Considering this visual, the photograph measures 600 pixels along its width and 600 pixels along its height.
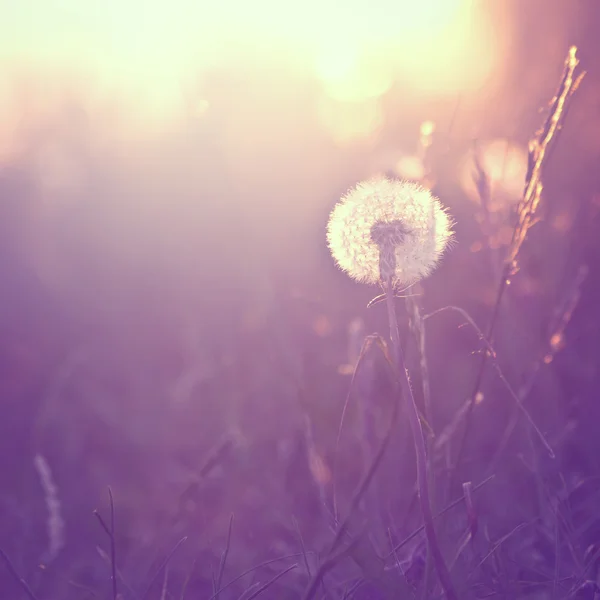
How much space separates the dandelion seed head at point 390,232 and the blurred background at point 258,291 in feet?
0.97

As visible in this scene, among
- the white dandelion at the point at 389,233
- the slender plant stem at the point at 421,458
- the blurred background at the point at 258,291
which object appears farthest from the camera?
the blurred background at the point at 258,291

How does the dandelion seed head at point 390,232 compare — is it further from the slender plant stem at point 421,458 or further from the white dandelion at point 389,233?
the slender plant stem at point 421,458

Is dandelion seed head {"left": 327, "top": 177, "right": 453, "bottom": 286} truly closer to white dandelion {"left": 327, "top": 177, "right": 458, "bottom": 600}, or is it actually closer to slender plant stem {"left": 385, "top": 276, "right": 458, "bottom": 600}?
white dandelion {"left": 327, "top": 177, "right": 458, "bottom": 600}

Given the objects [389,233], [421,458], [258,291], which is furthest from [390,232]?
[258,291]

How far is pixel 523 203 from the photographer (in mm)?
1106

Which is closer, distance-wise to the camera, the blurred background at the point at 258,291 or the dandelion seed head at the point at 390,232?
the dandelion seed head at the point at 390,232

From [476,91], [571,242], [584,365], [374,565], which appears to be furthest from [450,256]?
[374,565]

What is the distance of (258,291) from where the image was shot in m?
3.02

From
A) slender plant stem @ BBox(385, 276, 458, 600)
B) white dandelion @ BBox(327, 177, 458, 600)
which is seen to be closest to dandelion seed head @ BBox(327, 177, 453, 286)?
white dandelion @ BBox(327, 177, 458, 600)

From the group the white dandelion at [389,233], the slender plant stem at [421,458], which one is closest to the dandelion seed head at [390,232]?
the white dandelion at [389,233]

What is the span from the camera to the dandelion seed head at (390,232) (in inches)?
41.9

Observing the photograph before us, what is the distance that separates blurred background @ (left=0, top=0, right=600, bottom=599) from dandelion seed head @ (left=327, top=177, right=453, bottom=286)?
0.30m

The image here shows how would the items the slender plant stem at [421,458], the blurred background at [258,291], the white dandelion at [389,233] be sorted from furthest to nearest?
the blurred background at [258,291]
the white dandelion at [389,233]
the slender plant stem at [421,458]

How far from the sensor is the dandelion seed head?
1065mm
